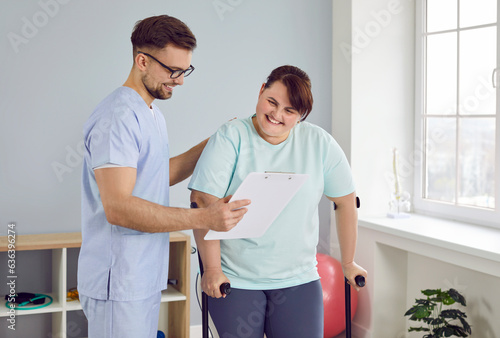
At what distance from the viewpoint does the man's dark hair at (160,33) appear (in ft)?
5.20

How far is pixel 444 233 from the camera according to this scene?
9.23ft

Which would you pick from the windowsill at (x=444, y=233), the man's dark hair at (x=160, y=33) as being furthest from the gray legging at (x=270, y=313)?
the windowsill at (x=444, y=233)

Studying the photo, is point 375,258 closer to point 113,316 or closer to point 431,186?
point 431,186

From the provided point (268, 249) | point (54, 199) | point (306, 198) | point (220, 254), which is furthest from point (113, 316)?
point (54, 199)

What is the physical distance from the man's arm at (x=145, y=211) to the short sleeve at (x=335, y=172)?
13.8 inches

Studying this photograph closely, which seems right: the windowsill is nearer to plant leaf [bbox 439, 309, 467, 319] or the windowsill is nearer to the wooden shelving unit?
plant leaf [bbox 439, 309, 467, 319]

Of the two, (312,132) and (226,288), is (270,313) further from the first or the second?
(312,132)

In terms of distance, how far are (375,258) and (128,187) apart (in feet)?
6.83

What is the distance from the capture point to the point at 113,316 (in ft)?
5.08

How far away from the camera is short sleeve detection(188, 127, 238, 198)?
1577 mm

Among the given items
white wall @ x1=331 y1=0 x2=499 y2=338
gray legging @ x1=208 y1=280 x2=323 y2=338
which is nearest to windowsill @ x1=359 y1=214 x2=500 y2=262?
white wall @ x1=331 y1=0 x2=499 y2=338

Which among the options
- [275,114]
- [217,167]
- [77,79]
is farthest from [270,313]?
[77,79]

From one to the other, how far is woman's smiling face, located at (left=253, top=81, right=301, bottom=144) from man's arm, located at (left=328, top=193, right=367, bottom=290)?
327 millimetres

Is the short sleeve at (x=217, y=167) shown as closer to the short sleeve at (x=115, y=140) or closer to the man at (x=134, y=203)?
the man at (x=134, y=203)
